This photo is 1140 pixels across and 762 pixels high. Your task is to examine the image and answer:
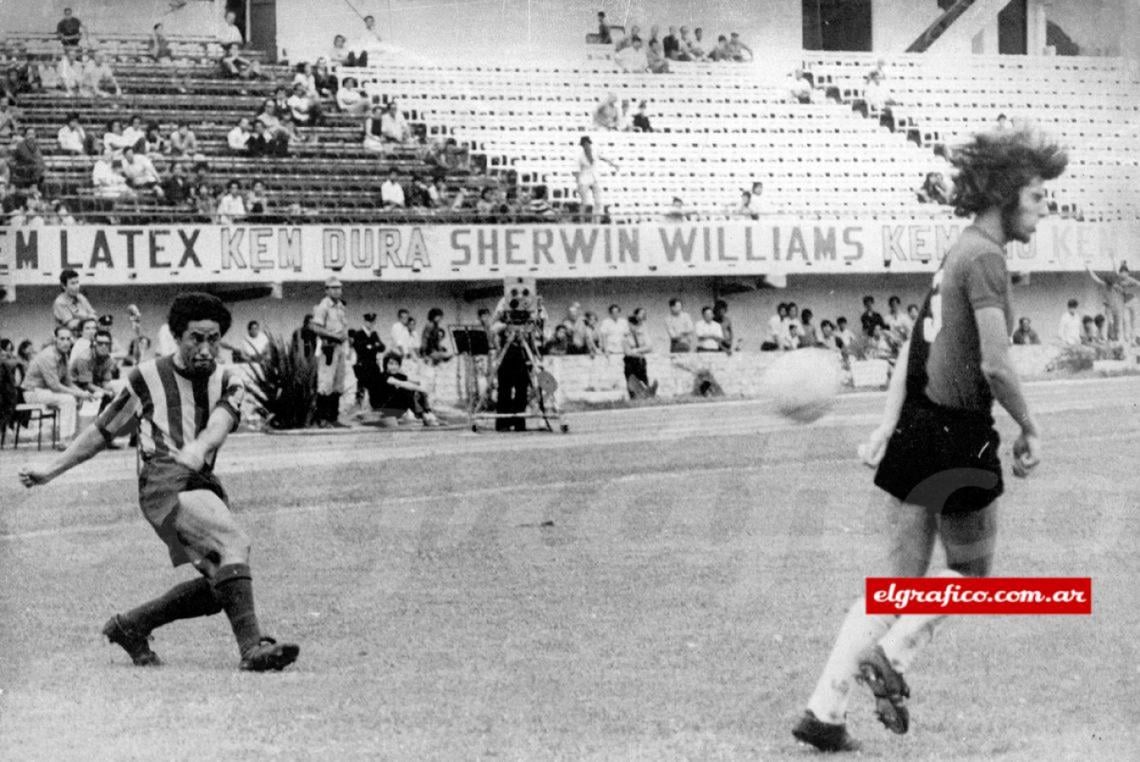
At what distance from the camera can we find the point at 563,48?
108 ft

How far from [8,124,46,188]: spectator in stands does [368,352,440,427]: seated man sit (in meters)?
6.70

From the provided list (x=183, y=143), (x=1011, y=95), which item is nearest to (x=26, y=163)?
(x=183, y=143)

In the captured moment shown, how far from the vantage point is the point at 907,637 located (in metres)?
5.15

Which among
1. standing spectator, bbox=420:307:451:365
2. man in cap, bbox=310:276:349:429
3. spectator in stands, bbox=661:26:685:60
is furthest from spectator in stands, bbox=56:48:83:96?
spectator in stands, bbox=661:26:685:60

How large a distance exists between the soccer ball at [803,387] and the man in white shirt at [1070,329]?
954 inches

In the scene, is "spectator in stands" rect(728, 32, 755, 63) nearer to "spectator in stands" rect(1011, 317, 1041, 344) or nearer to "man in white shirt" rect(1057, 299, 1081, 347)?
"spectator in stands" rect(1011, 317, 1041, 344)

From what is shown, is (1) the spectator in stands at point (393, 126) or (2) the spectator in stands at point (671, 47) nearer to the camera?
(1) the spectator in stands at point (393, 126)

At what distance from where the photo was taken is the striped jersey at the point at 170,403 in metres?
6.99

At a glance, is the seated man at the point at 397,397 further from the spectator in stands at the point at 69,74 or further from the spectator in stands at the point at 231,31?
the spectator in stands at the point at 231,31

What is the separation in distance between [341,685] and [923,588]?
2324 mm

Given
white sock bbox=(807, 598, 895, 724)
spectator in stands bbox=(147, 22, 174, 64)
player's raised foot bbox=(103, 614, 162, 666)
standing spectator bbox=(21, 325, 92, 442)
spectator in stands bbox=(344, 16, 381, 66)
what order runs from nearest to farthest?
white sock bbox=(807, 598, 895, 724) < player's raised foot bbox=(103, 614, 162, 666) < standing spectator bbox=(21, 325, 92, 442) < spectator in stands bbox=(147, 22, 174, 64) < spectator in stands bbox=(344, 16, 381, 66)

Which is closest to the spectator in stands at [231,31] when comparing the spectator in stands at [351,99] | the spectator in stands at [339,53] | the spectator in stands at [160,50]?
the spectator in stands at [339,53]

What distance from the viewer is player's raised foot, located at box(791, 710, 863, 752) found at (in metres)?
5.16

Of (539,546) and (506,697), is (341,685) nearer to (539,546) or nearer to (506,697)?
(506,697)
